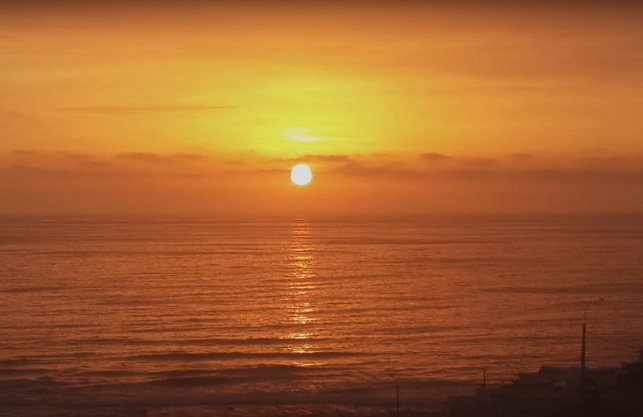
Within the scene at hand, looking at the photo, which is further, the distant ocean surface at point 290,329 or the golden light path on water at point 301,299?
the golden light path on water at point 301,299

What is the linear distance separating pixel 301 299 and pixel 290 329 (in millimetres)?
11507

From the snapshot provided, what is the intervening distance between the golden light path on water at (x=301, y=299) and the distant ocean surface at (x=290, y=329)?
0.48 feet

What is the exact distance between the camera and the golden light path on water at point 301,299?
1519 inches

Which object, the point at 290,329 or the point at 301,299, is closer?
the point at 290,329

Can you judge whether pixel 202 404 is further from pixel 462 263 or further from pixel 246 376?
pixel 462 263

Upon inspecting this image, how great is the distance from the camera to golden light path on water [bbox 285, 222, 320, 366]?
38.6 metres

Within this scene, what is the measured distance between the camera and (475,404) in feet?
79.0

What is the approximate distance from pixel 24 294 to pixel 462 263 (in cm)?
3917

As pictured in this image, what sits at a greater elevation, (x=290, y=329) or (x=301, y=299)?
(x=301, y=299)

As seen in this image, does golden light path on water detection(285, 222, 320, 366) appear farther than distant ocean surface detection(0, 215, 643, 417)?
Yes

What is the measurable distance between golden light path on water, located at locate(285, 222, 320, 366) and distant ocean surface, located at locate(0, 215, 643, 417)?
0.48 feet

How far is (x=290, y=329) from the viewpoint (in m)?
43.3

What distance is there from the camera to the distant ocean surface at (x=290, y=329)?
29.8m

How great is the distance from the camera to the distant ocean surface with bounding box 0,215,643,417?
29797 mm
